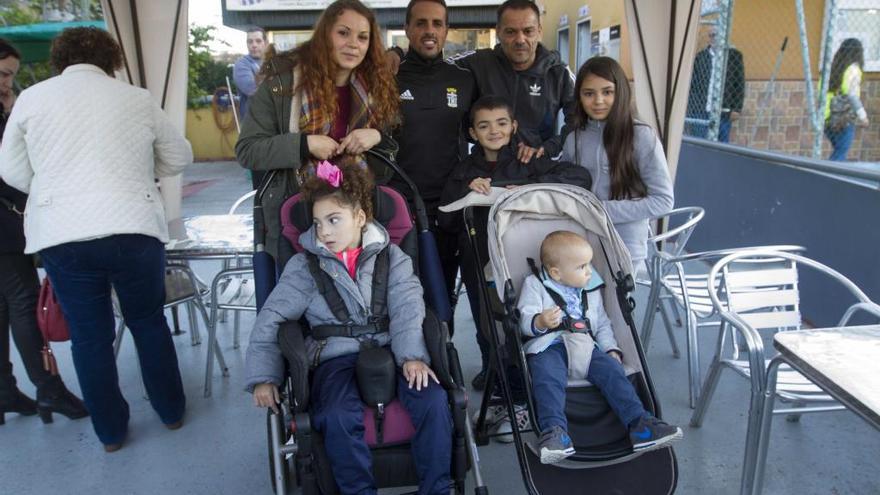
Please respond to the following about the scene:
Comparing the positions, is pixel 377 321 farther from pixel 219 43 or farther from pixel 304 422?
pixel 219 43

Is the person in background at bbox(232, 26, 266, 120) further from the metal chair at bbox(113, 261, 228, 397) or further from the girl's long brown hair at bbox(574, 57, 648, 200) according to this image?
the girl's long brown hair at bbox(574, 57, 648, 200)

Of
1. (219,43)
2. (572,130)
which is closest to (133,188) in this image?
(572,130)

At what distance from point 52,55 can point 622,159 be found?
2310mm

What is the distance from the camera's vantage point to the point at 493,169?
2607mm

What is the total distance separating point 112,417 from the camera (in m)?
2.64

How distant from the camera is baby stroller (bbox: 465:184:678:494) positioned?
6.11 ft

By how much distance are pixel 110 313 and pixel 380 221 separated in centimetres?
128

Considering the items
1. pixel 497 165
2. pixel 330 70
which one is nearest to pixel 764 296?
pixel 497 165

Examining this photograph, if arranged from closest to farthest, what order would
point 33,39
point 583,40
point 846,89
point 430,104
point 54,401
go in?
point 430,104 → point 54,401 → point 846,89 → point 33,39 → point 583,40

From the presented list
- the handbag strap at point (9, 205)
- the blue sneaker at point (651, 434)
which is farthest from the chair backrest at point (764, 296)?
the handbag strap at point (9, 205)

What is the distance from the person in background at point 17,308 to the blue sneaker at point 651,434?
2.59 m

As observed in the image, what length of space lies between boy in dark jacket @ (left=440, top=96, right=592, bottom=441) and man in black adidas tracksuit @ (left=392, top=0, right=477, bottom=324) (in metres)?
0.13

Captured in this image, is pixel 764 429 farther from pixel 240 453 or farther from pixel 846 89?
pixel 846 89

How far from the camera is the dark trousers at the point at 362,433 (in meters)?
1.79
